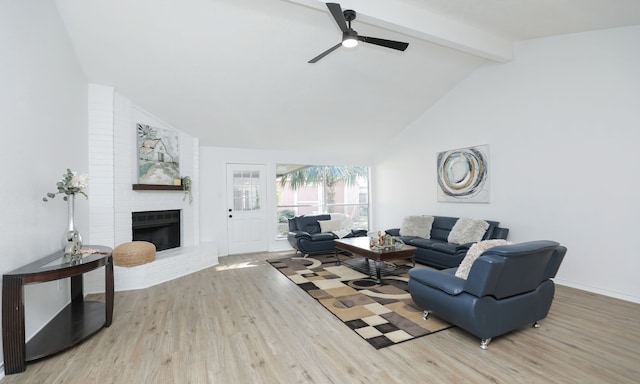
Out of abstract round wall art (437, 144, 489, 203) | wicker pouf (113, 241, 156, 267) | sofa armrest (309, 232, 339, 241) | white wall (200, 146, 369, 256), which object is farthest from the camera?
white wall (200, 146, 369, 256)

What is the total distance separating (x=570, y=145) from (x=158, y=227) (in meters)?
6.68

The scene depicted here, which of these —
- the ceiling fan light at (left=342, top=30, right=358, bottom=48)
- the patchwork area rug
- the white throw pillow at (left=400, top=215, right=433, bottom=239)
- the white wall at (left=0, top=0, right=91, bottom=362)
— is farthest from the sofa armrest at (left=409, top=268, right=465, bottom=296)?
the white wall at (left=0, top=0, right=91, bottom=362)

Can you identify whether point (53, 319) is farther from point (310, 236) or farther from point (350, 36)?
point (350, 36)

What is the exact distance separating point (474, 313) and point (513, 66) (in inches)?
165

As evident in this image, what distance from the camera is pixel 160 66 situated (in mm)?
4168

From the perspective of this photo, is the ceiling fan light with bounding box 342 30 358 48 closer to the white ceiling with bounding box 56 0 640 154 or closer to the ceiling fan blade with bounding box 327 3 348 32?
the ceiling fan blade with bounding box 327 3 348 32

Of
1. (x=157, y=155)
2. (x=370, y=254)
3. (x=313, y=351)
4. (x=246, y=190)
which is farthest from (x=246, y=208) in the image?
(x=313, y=351)

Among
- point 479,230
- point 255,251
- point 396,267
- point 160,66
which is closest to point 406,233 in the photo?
point 396,267

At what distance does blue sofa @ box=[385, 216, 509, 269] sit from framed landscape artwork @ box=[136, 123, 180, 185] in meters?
4.59

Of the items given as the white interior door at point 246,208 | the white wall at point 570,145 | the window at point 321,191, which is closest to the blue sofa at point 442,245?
the white wall at point 570,145

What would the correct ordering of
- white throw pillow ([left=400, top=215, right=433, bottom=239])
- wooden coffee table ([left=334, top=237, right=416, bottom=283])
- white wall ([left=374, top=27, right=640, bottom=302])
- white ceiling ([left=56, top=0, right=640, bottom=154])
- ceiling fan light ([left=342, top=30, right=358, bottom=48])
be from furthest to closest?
1. white throw pillow ([left=400, top=215, right=433, bottom=239])
2. wooden coffee table ([left=334, top=237, right=416, bottom=283])
3. white wall ([left=374, top=27, right=640, bottom=302])
4. white ceiling ([left=56, top=0, right=640, bottom=154])
5. ceiling fan light ([left=342, top=30, right=358, bottom=48])

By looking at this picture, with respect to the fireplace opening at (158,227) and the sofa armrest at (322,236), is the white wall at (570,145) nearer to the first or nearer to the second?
the sofa armrest at (322,236)

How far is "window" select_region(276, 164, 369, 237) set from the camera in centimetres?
725

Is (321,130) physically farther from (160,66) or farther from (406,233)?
(160,66)
